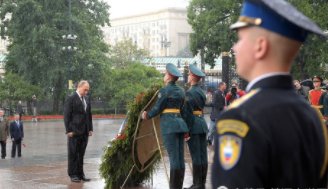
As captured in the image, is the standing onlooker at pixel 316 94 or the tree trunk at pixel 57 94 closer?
the standing onlooker at pixel 316 94

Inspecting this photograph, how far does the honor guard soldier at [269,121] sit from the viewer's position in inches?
80.9

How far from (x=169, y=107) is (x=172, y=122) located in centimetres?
27

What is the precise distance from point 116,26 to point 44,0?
5331 inches

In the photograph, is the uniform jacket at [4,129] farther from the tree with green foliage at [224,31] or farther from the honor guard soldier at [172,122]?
the tree with green foliage at [224,31]

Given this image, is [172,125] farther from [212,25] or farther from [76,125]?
[212,25]

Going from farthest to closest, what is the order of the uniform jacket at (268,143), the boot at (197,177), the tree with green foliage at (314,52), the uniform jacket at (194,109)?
the tree with green foliage at (314,52)
the uniform jacket at (194,109)
the boot at (197,177)
the uniform jacket at (268,143)

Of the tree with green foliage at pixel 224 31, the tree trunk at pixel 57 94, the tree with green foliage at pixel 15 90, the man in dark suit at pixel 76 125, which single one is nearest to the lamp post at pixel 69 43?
the tree trunk at pixel 57 94

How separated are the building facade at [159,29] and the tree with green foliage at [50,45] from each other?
3943 inches

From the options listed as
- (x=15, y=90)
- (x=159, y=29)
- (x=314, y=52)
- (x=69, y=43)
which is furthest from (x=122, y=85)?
(x=159, y=29)

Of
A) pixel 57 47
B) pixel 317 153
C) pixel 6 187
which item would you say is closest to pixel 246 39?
pixel 317 153

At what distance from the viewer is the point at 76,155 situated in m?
10.7

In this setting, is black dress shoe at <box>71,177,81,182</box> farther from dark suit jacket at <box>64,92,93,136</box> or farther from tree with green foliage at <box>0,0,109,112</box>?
tree with green foliage at <box>0,0,109,112</box>

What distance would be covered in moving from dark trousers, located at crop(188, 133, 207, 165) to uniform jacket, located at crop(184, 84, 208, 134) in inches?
3.9

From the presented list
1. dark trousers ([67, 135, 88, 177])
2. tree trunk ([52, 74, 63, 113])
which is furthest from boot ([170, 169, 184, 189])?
tree trunk ([52, 74, 63, 113])
